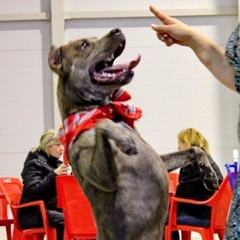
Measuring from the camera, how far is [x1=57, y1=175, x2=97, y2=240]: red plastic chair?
4637 mm

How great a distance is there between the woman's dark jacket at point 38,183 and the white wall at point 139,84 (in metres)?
3.35

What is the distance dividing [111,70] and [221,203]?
2.22 m

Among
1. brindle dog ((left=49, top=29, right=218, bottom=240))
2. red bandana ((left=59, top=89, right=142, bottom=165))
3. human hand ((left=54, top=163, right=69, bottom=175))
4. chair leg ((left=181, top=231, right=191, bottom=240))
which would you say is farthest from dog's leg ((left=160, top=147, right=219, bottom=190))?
chair leg ((left=181, top=231, right=191, bottom=240))

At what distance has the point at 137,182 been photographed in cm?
264

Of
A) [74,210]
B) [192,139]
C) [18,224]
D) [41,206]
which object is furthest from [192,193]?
[18,224]

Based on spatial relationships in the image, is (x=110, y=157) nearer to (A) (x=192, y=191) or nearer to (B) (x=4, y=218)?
(A) (x=192, y=191)

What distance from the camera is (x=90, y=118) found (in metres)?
2.71

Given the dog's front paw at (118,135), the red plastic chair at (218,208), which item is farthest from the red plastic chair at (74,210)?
the dog's front paw at (118,135)

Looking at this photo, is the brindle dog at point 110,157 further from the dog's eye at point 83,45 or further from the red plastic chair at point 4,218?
the red plastic chair at point 4,218

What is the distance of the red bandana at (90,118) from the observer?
2682 millimetres

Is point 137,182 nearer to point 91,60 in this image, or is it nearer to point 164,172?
point 164,172

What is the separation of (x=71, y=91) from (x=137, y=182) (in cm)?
45

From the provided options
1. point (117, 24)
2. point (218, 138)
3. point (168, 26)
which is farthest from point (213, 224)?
point (117, 24)

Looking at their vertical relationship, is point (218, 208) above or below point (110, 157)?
below
